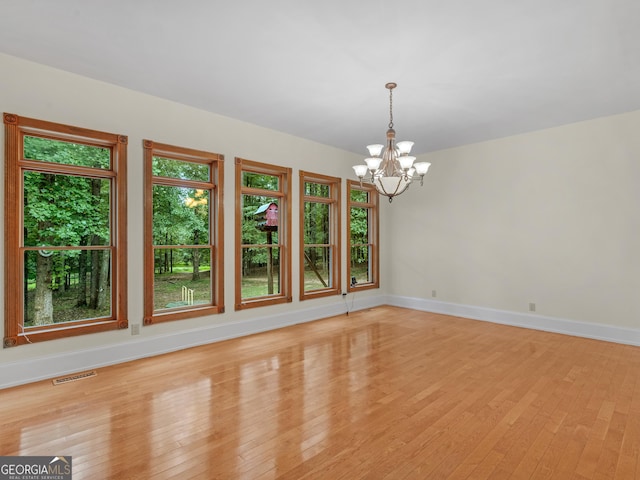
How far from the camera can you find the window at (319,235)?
5.58 metres

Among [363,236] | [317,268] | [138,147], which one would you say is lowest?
[317,268]

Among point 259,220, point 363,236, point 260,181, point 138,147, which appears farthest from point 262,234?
point 363,236

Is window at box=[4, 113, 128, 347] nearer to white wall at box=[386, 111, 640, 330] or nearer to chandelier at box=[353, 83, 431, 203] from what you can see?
chandelier at box=[353, 83, 431, 203]

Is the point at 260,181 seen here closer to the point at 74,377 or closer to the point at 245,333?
the point at 245,333

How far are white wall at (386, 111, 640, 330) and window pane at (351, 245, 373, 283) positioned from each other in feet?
2.65

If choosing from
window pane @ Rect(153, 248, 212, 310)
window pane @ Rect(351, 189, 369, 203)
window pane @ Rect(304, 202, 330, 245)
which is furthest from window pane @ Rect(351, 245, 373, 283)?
window pane @ Rect(153, 248, 212, 310)

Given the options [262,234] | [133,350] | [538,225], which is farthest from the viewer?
[262,234]

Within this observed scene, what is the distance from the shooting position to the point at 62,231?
135 inches

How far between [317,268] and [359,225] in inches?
55.4

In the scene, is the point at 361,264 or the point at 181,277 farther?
the point at 361,264

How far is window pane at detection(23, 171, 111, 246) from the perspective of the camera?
3277mm

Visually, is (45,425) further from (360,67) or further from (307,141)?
(307,141)

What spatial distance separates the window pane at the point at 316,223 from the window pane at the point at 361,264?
2.43 feet

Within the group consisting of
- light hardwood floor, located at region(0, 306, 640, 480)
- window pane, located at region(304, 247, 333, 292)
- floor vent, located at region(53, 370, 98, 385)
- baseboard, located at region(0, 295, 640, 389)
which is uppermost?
window pane, located at region(304, 247, 333, 292)
